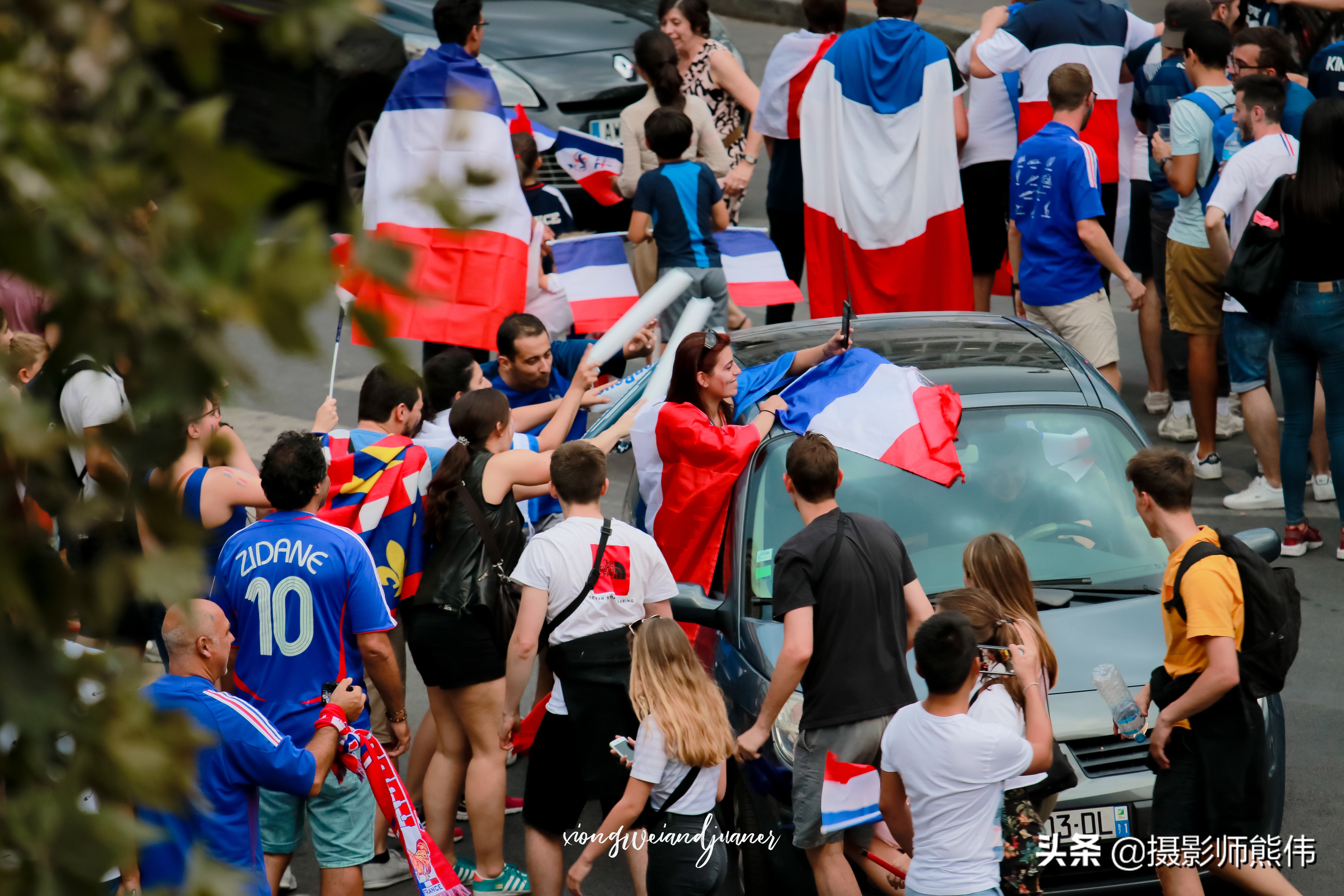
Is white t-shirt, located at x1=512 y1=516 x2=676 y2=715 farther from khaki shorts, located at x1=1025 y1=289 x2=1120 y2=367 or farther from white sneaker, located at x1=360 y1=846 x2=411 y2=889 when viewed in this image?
khaki shorts, located at x1=1025 y1=289 x2=1120 y2=367

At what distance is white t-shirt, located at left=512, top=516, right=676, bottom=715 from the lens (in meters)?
4.64

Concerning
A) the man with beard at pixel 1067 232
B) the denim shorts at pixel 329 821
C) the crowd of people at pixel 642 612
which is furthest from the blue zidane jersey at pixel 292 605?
the man with beard at pixel 1067 232

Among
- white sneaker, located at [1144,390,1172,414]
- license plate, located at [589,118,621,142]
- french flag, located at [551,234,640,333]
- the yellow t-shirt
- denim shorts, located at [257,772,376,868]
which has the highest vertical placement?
the yellow t-shirt

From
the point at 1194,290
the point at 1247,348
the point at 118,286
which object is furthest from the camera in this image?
the point at 1194,290

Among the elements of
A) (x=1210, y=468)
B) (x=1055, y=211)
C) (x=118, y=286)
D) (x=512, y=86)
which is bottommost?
(x=1210, y=468)

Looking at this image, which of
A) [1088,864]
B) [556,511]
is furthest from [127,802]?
[556,511]

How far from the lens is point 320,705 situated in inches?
177

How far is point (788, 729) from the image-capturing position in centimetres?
458

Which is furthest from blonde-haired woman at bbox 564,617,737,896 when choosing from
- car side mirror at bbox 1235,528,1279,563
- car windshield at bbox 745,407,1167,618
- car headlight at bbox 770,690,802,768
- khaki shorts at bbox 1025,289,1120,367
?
khaki shorts at bbox 1025,289,1120,367

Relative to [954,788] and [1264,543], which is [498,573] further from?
[1264,543]

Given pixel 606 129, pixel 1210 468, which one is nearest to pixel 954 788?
pixel 1210 468

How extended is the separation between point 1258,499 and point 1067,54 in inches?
119

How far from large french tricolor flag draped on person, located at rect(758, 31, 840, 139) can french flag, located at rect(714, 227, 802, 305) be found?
1117 mm

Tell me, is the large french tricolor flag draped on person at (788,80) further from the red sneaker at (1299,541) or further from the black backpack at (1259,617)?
the black backpack at (1259,617)
